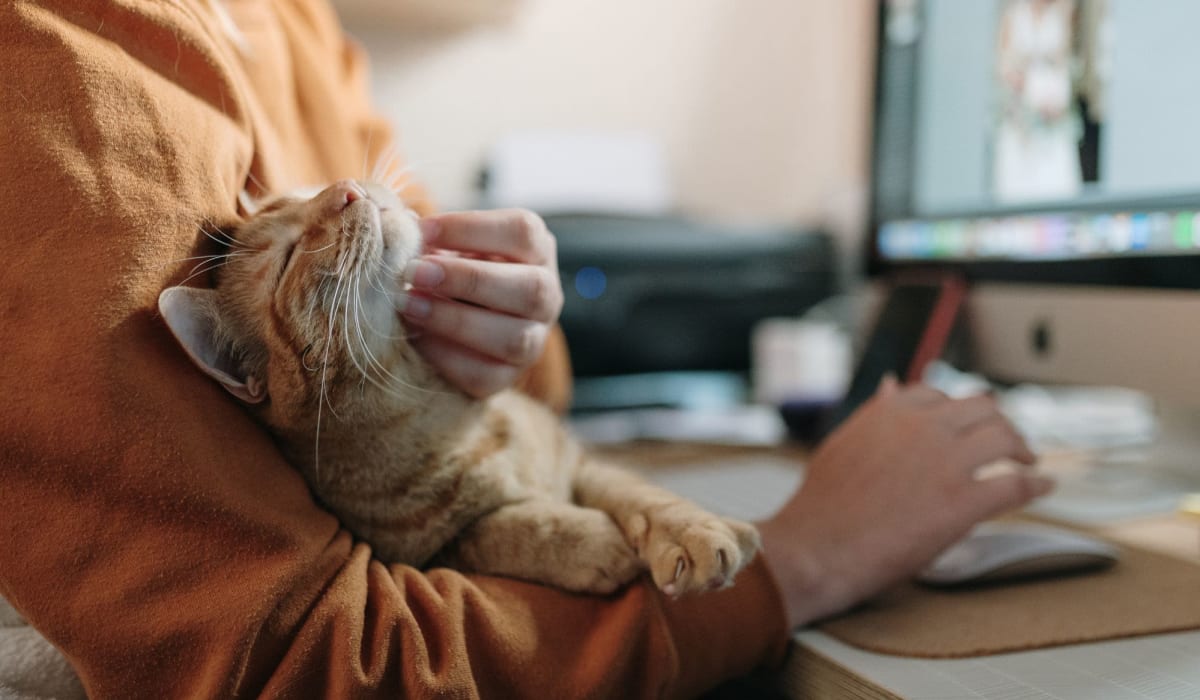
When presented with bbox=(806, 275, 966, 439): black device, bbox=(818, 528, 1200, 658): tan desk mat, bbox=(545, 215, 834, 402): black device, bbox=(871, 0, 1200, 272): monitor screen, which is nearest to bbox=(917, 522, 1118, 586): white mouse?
bbox=(818, 528, 1200, 658): tan desk mat

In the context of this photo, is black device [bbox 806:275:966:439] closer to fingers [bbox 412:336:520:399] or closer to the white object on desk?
fingers [bbox 412:336:520:399]

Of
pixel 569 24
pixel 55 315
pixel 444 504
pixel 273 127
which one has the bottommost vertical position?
pixel 444 504

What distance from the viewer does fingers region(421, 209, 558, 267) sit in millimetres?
548

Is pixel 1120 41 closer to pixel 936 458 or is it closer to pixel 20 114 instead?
pixel 936 458

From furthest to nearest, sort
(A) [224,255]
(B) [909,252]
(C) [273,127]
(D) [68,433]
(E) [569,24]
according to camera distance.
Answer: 1. (E) [569,24]
2. (B) [909,252]
3. (C) [273,127]
4. (A) [224,255]
5. (D) [68,433]

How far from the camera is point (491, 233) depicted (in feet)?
1.80

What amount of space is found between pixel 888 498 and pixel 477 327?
0.96 feet

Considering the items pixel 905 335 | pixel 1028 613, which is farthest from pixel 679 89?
pixel 1028 613

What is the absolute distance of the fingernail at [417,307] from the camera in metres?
0.56

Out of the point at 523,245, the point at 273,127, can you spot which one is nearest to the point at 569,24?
the point at 273,127

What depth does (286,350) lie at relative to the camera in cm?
55

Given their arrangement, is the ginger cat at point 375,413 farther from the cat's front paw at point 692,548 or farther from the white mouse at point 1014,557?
the white mouse at point 1014,557

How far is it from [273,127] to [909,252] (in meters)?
0.74

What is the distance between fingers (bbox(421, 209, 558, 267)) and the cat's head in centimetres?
4
